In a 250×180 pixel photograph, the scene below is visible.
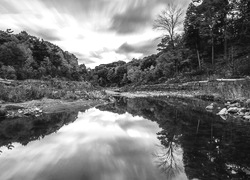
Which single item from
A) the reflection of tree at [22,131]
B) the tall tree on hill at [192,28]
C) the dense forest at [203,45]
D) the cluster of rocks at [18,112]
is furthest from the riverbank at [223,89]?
the cluster of rocks at [18,112]

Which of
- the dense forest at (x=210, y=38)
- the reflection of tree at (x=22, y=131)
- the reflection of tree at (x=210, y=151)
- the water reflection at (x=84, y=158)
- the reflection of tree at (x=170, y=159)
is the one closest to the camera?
the reflection of tree at (x=210, y=151)

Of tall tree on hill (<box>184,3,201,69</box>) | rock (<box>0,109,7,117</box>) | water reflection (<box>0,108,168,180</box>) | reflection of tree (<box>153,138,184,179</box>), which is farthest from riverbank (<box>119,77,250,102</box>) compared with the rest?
rock (<box>0,109,7,117</box>)

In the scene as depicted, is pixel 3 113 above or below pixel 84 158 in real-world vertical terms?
above

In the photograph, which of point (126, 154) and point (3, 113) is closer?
point (126, 154)

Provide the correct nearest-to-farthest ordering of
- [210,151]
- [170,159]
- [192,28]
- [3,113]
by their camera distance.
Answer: [170,159] < [210,151] < [3,113] < [192,28]

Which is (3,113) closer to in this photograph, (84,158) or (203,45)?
(84,158)

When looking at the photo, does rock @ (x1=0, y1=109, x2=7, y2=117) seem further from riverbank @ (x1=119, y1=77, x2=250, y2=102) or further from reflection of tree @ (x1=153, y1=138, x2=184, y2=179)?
riverbank @ (x1=119, y1=77, x2=250, y2=102)

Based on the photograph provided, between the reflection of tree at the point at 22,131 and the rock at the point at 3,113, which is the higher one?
the rock at the point at 3,113

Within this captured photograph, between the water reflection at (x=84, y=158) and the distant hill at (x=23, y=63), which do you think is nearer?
the water reflection at (x=84, y=158)

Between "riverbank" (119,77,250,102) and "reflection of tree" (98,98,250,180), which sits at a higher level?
"riverbank" (119,77,250,102)

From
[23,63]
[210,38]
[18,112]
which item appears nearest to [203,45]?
[210,38]

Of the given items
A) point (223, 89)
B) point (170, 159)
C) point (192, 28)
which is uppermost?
point (192, 28)

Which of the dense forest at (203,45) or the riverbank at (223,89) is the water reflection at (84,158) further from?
the dense forest at (203,45)

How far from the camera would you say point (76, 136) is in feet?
17.7
